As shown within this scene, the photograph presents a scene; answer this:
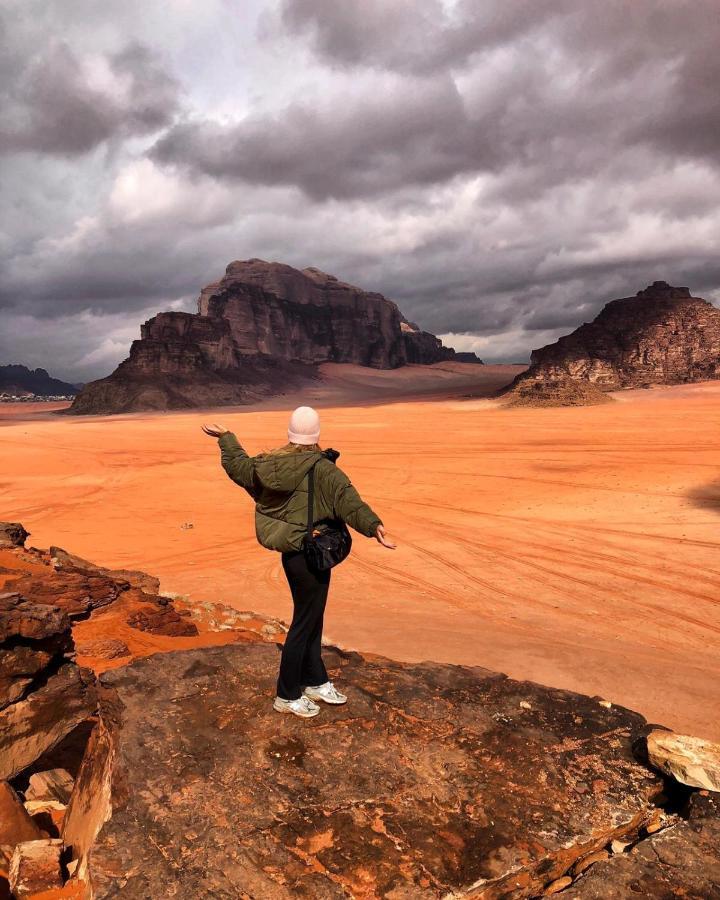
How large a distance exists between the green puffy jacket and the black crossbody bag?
31 mm

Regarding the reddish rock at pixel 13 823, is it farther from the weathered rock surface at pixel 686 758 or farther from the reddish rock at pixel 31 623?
the weathered rock surface at pixel 686 758

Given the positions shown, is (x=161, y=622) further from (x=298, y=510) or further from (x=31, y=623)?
(x=298, y=510)

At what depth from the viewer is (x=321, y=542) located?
3584 mm

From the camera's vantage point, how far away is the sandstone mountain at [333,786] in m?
2.55

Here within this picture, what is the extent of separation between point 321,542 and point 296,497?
0.33m

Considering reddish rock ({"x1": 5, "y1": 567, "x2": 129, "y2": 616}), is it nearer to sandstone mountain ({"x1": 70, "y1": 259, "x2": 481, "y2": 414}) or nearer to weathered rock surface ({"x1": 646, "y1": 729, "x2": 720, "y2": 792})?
weathered rock surface ({"x1": 646, "y1": 729, "x2": 720, "y2": 792})

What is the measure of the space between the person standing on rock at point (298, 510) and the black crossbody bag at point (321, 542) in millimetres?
26

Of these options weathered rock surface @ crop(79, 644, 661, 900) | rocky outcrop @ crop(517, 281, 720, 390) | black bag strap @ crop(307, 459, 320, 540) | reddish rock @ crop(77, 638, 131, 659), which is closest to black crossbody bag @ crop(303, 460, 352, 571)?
black bag strap @ crop(307, 459, 320, 540)

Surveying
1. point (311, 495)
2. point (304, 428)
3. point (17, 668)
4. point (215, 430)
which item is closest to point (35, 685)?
point (17, 668)

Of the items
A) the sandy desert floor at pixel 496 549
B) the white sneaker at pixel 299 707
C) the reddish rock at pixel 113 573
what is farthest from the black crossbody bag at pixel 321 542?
the reddish rock at pixel 113 573

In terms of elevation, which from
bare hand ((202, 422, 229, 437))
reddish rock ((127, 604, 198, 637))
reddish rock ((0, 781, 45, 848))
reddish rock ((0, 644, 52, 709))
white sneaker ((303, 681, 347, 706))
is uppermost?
bare hand ((202, 422, 229, 437))

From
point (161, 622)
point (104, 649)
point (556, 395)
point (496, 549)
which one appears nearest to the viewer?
point (104, 649)

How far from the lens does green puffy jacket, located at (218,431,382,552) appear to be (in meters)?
3.61

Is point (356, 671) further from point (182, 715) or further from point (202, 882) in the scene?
point (202, 882)
